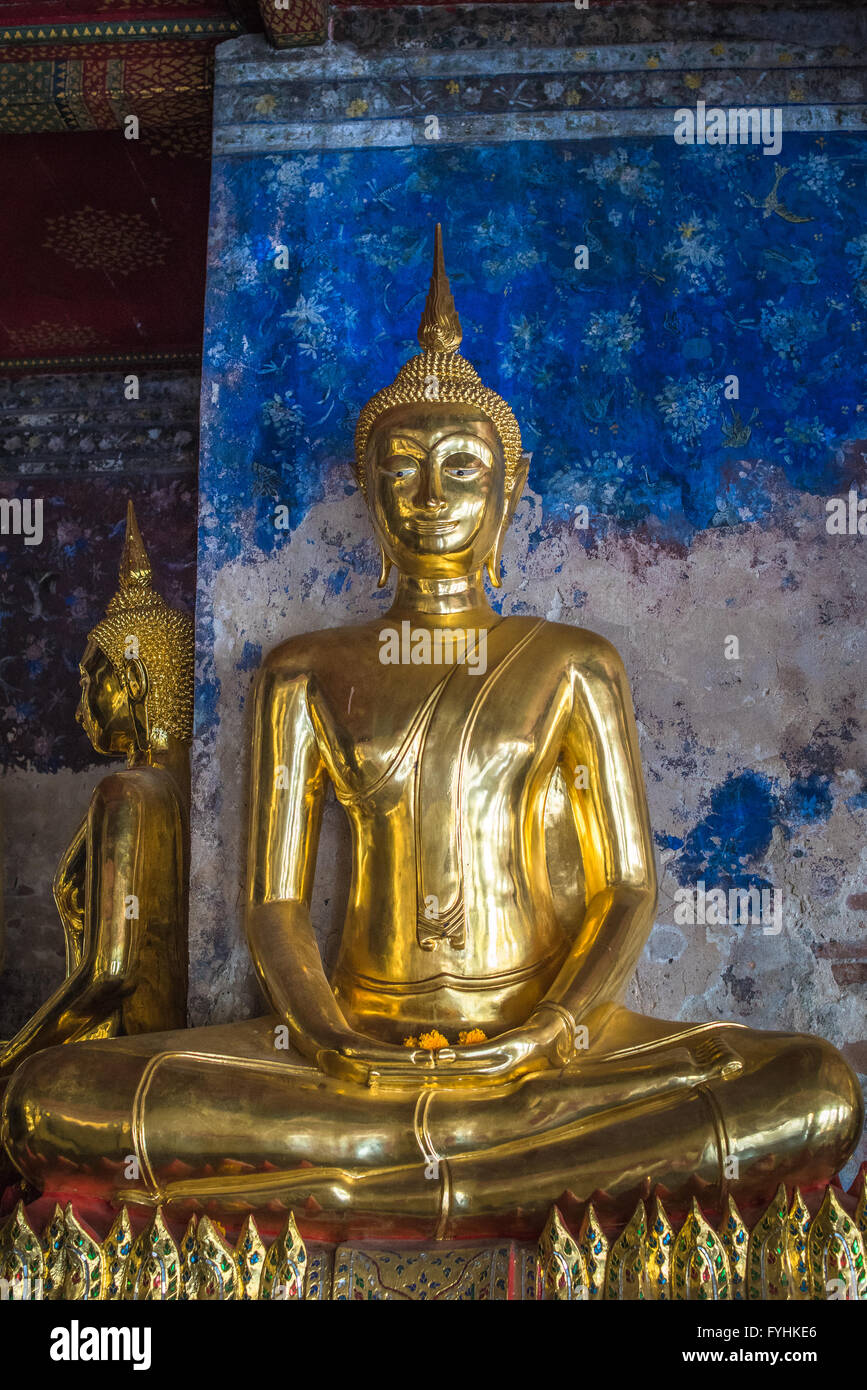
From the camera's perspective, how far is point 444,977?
3383 mm

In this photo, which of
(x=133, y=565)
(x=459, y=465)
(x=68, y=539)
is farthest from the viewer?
(x=68, y=539)

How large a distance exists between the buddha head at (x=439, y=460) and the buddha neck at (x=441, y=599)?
0.02m

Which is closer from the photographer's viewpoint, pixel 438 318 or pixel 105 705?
pixel 438 318

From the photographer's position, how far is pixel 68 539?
683cm

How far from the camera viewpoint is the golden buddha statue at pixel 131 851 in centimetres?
382

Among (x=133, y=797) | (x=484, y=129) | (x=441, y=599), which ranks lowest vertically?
(x=133, y=797)

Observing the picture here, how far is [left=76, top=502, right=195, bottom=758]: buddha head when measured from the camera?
4.23 metres

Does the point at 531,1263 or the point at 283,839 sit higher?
the point at 283,839

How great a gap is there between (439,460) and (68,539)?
11.9 ft

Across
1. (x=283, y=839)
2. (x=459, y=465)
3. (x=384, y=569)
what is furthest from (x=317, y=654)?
(x=459, y=465)

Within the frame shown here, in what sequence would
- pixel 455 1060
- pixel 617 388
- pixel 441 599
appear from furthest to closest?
pixel 617 388 → pixel 441 599 → pixel 455 1060

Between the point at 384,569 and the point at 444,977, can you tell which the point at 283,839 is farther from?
the point at 384,569

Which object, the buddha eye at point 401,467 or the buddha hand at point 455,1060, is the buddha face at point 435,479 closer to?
the buddha eye at point 401,467
